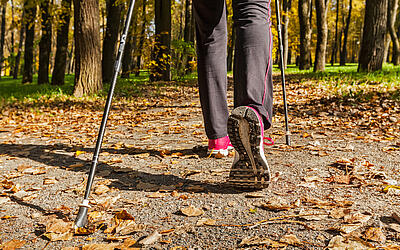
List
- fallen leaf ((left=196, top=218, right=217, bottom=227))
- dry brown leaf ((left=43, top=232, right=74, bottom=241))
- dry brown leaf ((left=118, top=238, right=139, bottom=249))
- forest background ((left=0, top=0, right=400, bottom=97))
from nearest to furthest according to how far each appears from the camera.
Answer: dry brown leaf ((left=118, top=238, right=139, bottom=249)), dry brown leaf ((left=43, top=232, right=74, bottom=241)), fallen leaf ((left=196, top=218, right=217, bottom=227)), forest background ((left=0, top=0, right=400, bottom=97))

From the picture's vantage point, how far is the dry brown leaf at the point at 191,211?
6.28ft

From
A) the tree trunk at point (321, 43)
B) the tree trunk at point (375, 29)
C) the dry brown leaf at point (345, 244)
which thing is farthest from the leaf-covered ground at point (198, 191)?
the tree trunk at point (321, 43)

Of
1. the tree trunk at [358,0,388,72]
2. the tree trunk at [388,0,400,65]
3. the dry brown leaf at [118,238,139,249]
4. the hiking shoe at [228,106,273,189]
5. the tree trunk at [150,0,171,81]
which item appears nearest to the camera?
the dry brown leaf at [118,238,139,249]

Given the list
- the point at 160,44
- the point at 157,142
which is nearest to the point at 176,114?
the point at 157,142

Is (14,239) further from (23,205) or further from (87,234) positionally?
(23,205)

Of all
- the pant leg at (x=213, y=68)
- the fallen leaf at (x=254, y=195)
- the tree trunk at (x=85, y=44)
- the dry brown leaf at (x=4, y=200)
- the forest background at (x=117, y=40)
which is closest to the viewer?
the fallen leaf at (x=254, y=195)

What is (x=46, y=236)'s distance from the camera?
170cm

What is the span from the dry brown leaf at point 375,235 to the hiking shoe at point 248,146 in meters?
0.66

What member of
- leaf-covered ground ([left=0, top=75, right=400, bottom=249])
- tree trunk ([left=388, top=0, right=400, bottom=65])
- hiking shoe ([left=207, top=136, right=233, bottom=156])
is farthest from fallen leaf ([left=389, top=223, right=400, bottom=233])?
tree trunk ([left=388, top=0, right=400, bottom=65])

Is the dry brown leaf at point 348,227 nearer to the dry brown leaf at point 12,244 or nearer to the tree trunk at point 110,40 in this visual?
the dry brown leaf at point 12,244

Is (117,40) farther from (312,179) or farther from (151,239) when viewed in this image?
(151,239)

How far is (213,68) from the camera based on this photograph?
292 cm

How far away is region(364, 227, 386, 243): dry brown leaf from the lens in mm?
1516

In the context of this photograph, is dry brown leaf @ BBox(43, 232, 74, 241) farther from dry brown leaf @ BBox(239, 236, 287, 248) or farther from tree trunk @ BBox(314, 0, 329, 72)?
tree trunk @ BBox(314, 0, 329, 72)
